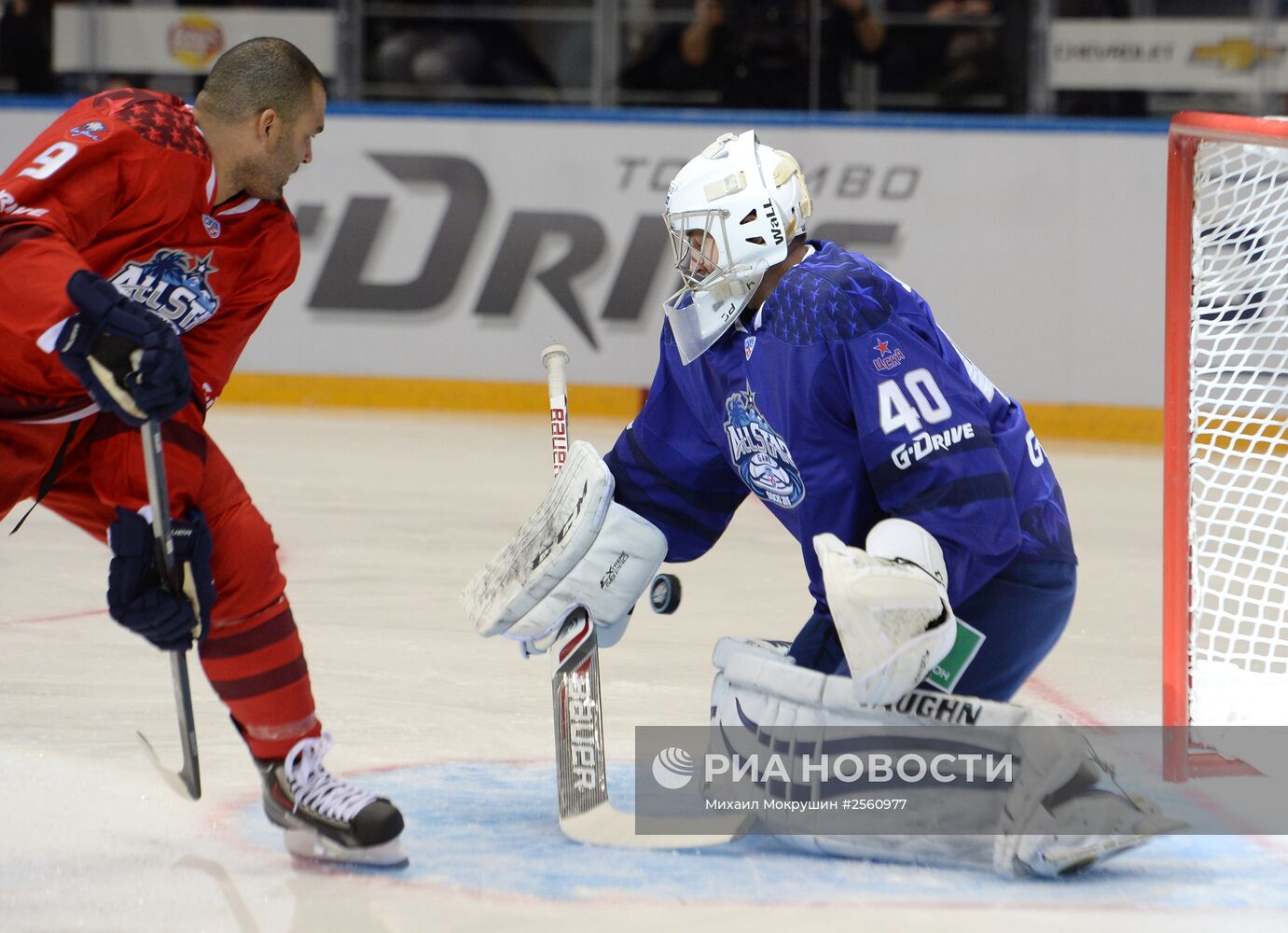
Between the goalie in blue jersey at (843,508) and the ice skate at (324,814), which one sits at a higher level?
the goalie in blue jersey at (843,508)

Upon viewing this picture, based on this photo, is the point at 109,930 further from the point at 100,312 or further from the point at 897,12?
the point at 897,12

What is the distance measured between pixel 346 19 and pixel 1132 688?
197 inches

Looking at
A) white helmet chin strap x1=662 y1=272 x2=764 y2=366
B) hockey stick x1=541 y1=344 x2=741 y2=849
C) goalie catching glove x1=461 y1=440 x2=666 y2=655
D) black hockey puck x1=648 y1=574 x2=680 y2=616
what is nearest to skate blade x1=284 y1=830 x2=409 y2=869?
hockey stick x1=541 y1=344 x2=741 y2=849

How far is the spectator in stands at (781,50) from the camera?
700cm

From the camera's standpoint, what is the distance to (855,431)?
2.36 m

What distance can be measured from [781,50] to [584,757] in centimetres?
500

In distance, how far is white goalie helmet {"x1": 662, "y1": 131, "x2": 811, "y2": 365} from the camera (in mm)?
2422

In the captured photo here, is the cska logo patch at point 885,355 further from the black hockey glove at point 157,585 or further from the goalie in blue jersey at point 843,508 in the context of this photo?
the black hockey glove at point 157,585

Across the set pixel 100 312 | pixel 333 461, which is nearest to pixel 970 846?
pixel 100 312

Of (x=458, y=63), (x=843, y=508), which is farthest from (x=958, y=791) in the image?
(x=458, y=63)

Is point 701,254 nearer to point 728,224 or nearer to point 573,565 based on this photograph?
point 728,224

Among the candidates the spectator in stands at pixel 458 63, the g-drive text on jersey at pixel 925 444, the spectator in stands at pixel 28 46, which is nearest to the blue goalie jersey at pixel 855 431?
the g-drive text on jersey at pixel 925 444

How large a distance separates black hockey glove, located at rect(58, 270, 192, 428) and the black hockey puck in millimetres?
808

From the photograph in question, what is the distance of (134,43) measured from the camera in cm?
727
